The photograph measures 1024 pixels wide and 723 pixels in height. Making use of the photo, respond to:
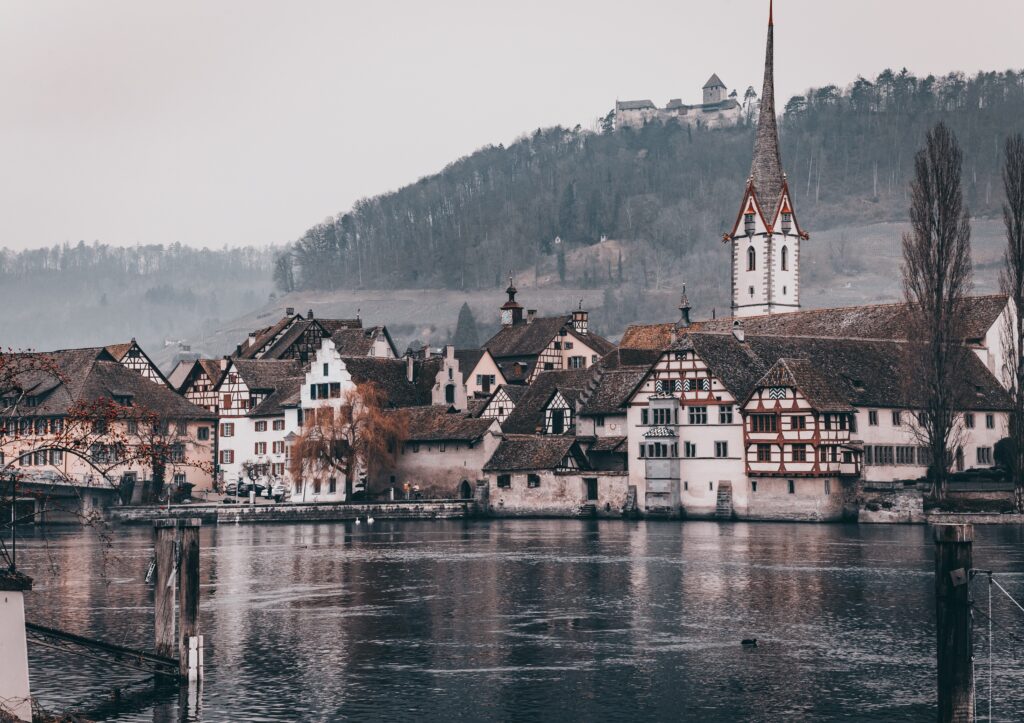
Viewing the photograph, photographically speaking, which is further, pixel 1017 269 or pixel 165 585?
pixel 1017 269

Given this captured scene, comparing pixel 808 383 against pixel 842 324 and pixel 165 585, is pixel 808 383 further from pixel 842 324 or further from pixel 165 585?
pixel 165 585

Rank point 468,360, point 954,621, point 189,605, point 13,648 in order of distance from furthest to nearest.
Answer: point 468,360, point 189,605, point 954,621, point 13,648

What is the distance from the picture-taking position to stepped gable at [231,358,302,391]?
136m

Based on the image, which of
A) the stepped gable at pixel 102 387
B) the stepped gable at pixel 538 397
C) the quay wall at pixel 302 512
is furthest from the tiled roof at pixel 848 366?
the stepped gable at pixel 102 387

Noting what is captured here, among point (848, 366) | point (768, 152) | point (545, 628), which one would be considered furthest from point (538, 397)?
point (545, 628)

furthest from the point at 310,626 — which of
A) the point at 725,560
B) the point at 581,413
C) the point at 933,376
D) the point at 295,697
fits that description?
the point at 581,413

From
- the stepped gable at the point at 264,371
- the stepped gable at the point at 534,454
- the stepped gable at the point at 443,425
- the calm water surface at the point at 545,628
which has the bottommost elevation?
the calm water surface at the point at 545,628

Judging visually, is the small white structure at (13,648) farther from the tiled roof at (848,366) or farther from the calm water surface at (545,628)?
the tiled roof at (848,366)

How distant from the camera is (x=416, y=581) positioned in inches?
2596

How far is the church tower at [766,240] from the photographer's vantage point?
157 metres

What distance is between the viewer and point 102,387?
122 m

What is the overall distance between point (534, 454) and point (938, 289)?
3132cm

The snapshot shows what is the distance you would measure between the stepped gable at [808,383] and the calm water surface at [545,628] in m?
17.1

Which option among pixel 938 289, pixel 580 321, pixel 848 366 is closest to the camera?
pixel 938 289
